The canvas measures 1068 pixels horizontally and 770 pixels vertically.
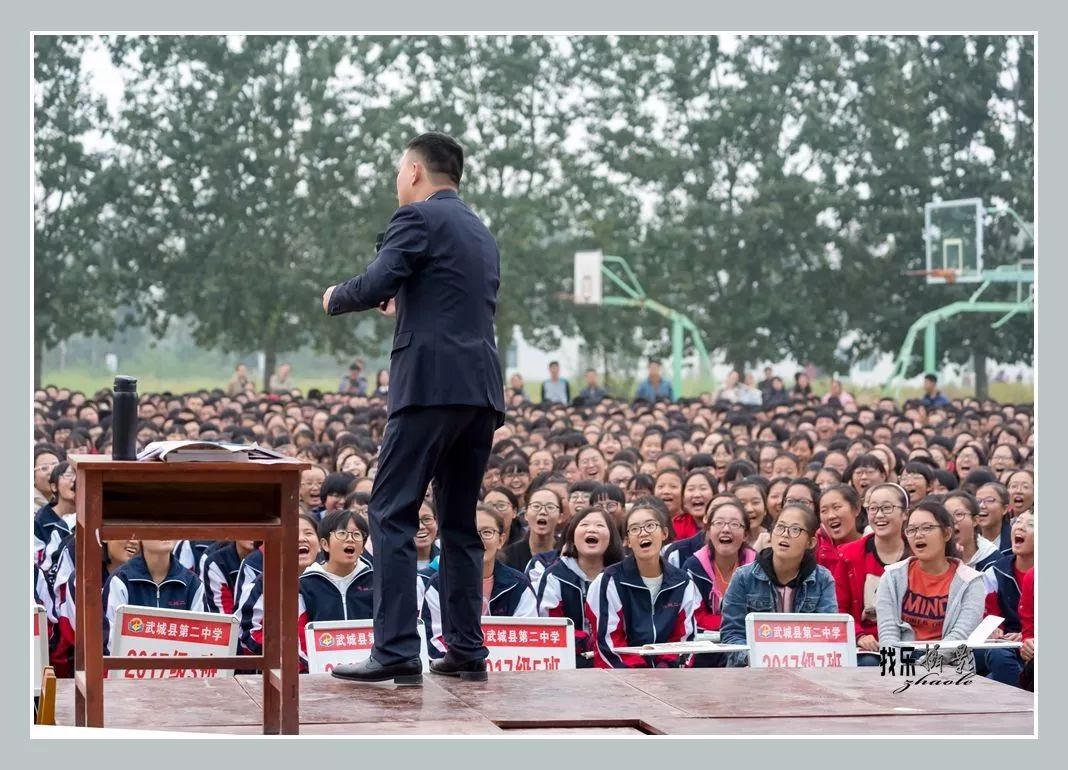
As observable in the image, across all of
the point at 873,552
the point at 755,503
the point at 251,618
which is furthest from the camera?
the point at 755,503

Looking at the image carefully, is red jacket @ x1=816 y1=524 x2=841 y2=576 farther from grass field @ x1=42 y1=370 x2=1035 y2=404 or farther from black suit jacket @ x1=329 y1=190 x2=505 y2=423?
grass field @ x1=42 y1=370 x2=1035 y2=404

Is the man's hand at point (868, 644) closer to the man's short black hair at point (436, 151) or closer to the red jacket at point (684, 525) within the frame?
the red jacket at point (684, 525)

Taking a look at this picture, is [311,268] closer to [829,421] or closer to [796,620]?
[829,421]

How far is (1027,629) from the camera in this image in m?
7.25

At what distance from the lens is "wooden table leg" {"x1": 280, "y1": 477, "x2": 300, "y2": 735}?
426 centimetres

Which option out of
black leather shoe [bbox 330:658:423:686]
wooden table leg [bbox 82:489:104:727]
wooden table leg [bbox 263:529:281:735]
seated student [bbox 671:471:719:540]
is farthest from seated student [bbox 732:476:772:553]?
wooden table leg [bbox 82:489:104:727]

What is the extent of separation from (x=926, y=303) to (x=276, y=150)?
42.4 ft

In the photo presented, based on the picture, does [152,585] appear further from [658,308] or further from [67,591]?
[658,308]

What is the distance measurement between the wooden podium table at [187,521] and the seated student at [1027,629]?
3514 mm

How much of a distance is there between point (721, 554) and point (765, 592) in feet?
2.39

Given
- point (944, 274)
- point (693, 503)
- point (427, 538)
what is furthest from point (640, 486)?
point (944, 274)

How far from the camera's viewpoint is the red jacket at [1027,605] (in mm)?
7246

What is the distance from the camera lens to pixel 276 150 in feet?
101

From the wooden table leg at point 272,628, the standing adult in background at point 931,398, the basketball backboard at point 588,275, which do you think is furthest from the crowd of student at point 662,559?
the basketball backboard at point 588,275
